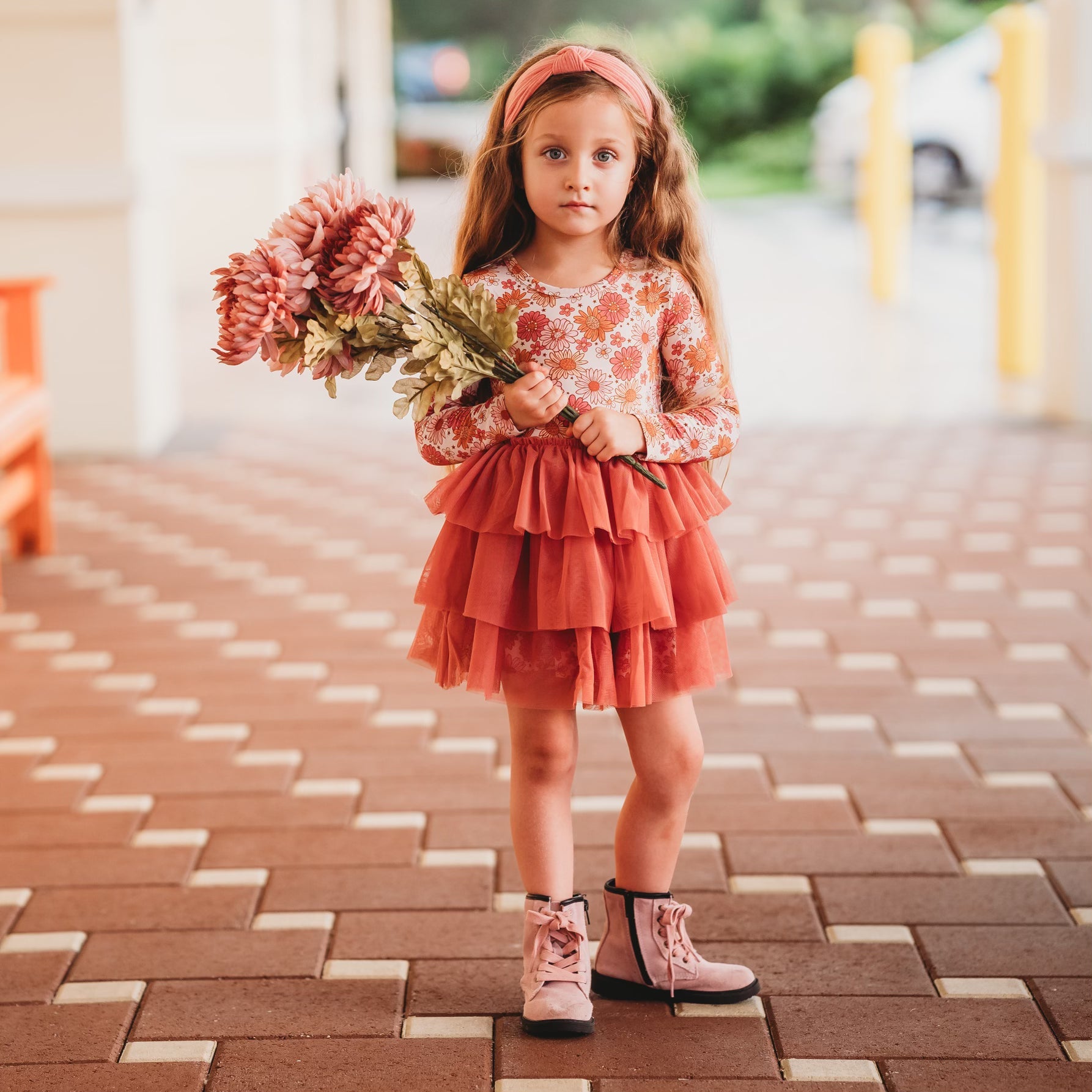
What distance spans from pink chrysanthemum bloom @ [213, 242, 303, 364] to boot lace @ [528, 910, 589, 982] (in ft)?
2.71

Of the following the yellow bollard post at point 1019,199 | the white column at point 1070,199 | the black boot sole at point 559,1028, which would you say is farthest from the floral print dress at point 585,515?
the yellow bollard post at point 1019,199

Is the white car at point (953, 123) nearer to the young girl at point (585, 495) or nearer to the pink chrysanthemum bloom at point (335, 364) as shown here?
the young girl at point (585, 495)

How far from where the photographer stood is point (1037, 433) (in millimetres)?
6094

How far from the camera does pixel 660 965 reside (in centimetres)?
212

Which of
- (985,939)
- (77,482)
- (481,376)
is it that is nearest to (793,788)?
(985,939)

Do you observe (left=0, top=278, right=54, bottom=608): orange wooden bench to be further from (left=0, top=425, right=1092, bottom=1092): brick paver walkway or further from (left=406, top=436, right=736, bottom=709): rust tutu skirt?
(left=406, top=436, right=736, bottom=709): rust tutu skirt

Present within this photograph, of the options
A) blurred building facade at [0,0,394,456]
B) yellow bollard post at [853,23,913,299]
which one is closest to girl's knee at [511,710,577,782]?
blurred building facade at [0,0,394,456]

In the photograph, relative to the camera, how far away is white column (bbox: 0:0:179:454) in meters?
5.68

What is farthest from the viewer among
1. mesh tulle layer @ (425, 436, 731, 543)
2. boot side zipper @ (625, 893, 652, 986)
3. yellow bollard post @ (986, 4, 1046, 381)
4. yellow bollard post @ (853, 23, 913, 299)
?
yellow bollard post @ (853, 23, 913, 299)

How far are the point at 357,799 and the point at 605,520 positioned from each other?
117 cm

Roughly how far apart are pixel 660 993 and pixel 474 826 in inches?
27.0

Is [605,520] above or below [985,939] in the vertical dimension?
above

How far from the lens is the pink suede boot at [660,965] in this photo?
212 centimetres

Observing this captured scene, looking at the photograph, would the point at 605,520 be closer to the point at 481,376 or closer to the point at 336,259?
the point at 481,376
